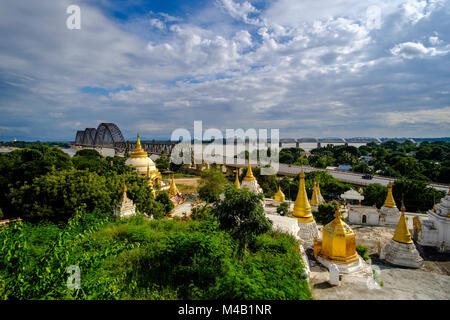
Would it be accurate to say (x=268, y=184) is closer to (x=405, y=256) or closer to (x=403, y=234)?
(x=403, y=234)

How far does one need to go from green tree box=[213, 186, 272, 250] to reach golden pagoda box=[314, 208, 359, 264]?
3892 millimetres

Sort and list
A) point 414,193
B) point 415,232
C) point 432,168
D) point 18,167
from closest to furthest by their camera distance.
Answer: point 415,232
point 18,167
point 414,193
point 432,168

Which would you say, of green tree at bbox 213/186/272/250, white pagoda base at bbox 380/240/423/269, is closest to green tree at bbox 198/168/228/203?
white pagoda base at bbox 380/240/423/269

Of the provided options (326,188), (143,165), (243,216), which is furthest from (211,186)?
(243,216)

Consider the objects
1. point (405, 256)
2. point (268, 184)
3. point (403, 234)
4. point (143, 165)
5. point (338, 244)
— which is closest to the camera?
point (338, 244)

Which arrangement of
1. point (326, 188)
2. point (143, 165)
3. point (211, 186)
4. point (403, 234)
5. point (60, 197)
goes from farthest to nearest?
point (326, 188) → point (143, 165) → point (211, 186) → point (60, 197) → point (403, 234)

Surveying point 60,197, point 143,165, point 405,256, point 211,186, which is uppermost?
point 143,165

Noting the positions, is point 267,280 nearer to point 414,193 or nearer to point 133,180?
point 133,180

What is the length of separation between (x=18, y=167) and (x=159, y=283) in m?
22.8

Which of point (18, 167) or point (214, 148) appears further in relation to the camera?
point (214, 148)

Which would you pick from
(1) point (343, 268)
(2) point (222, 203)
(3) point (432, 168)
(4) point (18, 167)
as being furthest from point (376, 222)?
(3) point (432, 168)

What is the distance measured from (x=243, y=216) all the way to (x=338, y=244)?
5148 mm

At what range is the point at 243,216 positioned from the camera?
31.2ft

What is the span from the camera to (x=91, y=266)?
18.4ft
